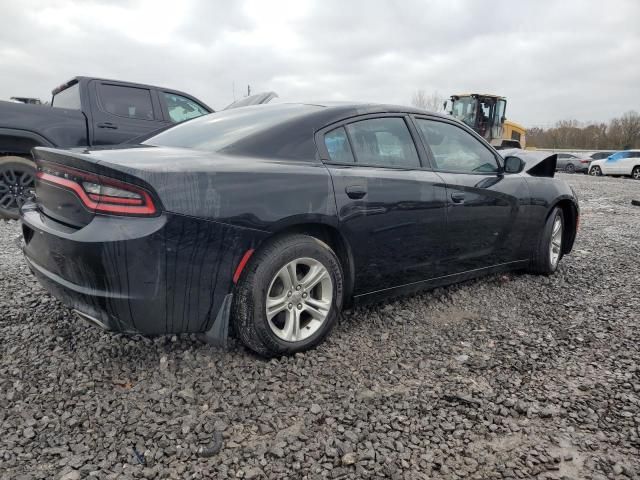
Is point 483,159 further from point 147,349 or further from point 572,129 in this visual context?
point 572,129

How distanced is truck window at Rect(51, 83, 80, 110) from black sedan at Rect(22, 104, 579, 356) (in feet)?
12.1

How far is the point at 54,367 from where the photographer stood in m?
2.33

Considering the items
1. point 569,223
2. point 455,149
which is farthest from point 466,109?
point 455,149

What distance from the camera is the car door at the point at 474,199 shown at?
3254mm

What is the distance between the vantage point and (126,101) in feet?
20.4

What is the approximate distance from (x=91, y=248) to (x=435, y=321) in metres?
2.22

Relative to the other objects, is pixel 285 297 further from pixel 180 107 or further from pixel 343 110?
pixel 180 107

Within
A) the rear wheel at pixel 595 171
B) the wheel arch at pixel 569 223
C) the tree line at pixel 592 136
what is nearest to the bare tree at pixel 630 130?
the tree line at pixel 592 136

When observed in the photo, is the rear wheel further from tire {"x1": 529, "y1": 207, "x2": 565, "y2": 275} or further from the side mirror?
the side mirror

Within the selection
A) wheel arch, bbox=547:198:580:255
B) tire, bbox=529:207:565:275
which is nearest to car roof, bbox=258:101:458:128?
tire, bbox=529:207:565:275

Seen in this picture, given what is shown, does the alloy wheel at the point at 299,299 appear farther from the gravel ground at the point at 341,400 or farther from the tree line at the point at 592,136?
the tree line at the point at 592,136

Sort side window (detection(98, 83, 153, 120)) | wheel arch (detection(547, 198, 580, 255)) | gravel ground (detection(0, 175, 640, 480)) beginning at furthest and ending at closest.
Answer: side window (detection(98, 83, 153, 120)), wheel arch (detection(547, 198, 580, 255)), gravel ground (detection(0, 175, 640, 480))

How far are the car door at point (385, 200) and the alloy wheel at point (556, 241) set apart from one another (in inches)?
69.0

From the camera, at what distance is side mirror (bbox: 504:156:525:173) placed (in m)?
3.82
